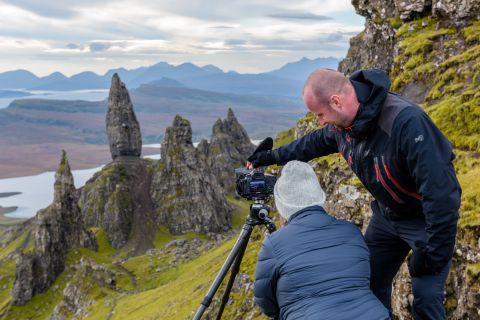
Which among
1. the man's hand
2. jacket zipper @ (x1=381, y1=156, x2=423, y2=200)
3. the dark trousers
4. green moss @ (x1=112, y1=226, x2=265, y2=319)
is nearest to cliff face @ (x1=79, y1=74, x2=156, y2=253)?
green moss @ (x1=112, y1=226, x2=265, y2=319)

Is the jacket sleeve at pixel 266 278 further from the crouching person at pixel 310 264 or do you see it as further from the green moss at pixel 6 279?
the green moss at pixel 6 279

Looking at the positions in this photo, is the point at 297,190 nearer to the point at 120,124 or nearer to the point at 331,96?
the point at 331,96

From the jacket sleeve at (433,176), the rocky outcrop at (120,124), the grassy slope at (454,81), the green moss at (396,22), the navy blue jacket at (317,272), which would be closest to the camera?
the navy blue jacket at (317,272)

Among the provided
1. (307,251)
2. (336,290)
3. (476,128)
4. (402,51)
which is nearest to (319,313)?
(336,290)

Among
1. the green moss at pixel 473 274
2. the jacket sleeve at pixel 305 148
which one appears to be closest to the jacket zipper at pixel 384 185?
the jacket sleeve at pixel 305 148

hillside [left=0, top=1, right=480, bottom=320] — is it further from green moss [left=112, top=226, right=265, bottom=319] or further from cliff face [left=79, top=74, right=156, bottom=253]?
cliff face [left=79, top=74, right=156, bottom=253]

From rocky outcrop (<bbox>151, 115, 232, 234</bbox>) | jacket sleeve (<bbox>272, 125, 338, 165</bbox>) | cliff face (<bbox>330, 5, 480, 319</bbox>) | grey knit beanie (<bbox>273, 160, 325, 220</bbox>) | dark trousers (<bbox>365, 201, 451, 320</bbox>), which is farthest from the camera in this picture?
rocky outcrop (<bbox>151, 115, 232, 234</bbox>)

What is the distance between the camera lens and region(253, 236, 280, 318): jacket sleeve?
6664mm

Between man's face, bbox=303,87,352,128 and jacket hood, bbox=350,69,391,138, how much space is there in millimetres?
213

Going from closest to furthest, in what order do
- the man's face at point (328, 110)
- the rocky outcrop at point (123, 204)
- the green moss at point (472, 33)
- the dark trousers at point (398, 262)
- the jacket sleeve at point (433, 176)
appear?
the jacket sleeve at point (433, 176) < the man's face at point (328, 110) < the dark trousers at point (398, 262) < the green moss at point (472, 33) < the rocky outcrop at point (123, 204)

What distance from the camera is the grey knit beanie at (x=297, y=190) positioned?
691cm

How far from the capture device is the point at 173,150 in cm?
15575

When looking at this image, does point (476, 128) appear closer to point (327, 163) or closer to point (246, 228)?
point (327, 163)

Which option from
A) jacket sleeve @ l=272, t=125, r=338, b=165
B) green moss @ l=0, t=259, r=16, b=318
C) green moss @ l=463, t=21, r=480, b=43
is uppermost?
green moss @ l=463, t=21, r=480, b=43
